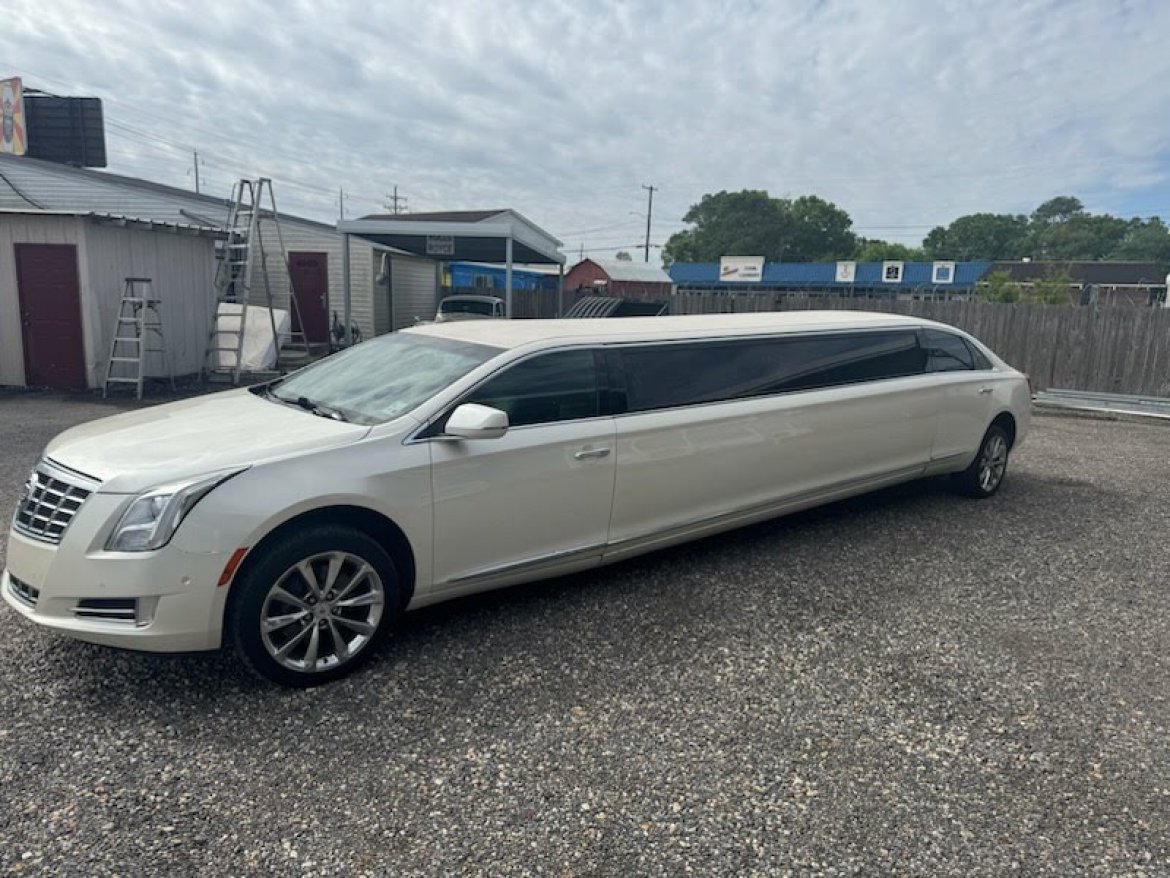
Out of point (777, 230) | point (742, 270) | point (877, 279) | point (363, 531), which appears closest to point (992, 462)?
point (363, 531)

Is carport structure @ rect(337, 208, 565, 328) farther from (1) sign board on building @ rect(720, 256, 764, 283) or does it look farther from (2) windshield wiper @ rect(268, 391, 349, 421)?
(1) sign board on building @ rect(720, 256, 764, 283)

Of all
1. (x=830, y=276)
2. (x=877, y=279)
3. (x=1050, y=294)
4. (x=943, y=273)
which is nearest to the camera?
(x=1050, y=294)

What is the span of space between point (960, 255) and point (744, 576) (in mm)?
112223

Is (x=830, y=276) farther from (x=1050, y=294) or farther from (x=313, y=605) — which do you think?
(x=313, y=605)

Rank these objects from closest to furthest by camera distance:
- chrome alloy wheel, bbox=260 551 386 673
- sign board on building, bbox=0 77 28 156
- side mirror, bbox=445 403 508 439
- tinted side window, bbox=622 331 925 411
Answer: chrome alloy wheel, bbox=260 551 386 673 < side mirror, bbox=445 403 508 439 < tinted side window, bbox=622 331 925 411 < sign board on building, bbox=0 77 28 156

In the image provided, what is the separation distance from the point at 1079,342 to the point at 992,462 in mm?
8520

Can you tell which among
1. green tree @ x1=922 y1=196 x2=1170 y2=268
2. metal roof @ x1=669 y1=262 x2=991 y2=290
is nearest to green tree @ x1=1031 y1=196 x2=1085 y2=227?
green tree @ x1=922 y1=196 x2=1170 y2=268

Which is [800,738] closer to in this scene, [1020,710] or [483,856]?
[1020,710]

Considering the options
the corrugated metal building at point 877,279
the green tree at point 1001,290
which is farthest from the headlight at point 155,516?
the corrugated metal building at point 877,279

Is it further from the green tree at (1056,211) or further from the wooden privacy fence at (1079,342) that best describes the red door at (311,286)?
the green tree at (1056,211)

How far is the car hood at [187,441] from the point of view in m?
3.04

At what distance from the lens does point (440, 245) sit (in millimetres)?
18062

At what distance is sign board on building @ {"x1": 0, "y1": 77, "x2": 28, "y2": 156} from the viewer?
22031 millimetres

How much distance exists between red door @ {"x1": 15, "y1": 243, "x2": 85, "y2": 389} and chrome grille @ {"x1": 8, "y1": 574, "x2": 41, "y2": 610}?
9.72 m
